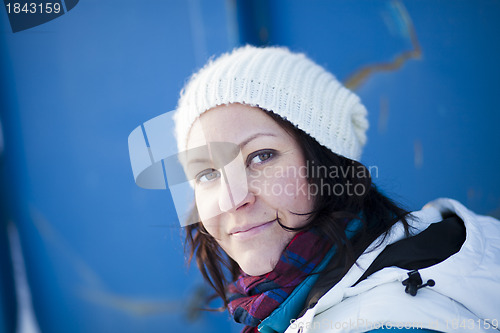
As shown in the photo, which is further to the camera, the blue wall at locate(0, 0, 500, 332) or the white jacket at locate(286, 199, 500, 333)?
the blue wall at locate(0, 0, 500, 332)

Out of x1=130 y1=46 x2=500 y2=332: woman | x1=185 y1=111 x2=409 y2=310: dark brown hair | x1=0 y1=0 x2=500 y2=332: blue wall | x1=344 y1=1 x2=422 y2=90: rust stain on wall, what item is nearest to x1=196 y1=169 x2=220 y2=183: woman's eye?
x1=130 y1=46 x2=500 y2=332: woman

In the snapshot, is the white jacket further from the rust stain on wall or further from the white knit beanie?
the rust stain on wall

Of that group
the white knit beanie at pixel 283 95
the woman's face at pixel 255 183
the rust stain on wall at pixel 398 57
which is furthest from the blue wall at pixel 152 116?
the woman's face at pixel 255 183

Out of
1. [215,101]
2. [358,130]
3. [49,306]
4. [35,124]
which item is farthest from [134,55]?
[49,306]

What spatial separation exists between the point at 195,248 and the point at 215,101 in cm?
63

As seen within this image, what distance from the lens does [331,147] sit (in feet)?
3.82

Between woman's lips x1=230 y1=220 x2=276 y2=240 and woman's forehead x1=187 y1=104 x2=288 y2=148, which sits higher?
woman's forehead x1=187 y1=104 x2=288 y2=148

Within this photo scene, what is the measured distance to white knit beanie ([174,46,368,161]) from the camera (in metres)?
1.14

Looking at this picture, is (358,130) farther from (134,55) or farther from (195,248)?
(134,55)

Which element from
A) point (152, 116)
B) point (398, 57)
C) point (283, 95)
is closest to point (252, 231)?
point (283, 95)

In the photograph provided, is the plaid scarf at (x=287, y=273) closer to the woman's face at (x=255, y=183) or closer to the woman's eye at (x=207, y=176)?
the woman's face at (x=255, y=183)

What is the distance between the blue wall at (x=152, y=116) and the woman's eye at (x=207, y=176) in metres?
0.68

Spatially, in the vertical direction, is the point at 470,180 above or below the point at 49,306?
above

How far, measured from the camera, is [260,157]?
1120 millimetres
